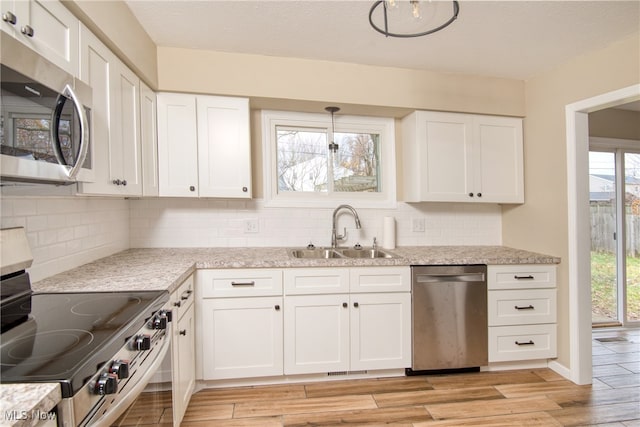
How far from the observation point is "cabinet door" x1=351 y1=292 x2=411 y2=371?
2.26 metres

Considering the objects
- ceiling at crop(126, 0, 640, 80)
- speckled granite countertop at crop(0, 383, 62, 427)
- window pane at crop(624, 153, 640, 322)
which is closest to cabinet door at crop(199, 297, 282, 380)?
speckled granite countertop at crop(0, 383, 62, 427)

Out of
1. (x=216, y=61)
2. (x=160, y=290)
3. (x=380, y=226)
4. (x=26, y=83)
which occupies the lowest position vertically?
(x=160, y=290)

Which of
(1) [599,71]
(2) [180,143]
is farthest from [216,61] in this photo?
(1) [599,71]

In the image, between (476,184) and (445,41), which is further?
(476,184)

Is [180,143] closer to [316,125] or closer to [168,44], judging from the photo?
[168,44]

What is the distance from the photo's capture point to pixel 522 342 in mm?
2436

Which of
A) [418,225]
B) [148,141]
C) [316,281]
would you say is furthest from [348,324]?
[148,141]

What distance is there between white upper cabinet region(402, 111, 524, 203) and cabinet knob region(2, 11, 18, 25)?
244 cm

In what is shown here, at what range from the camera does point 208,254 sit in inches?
94.7

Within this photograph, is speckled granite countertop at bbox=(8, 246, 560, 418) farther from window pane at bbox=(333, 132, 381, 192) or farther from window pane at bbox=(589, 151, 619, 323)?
window pane at bbox=(589, 151, 619, 323)

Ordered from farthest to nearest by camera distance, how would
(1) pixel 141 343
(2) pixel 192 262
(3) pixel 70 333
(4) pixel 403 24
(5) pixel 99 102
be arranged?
(2) pixel 192 262
(4) pixel 403 24
(5) pixel 99 102
(1) pixel 141 343
(3) pixel 70 333

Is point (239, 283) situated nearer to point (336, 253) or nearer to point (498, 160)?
point (336, 253)

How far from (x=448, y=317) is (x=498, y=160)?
4.78 feet

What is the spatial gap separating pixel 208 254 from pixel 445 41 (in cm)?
227
